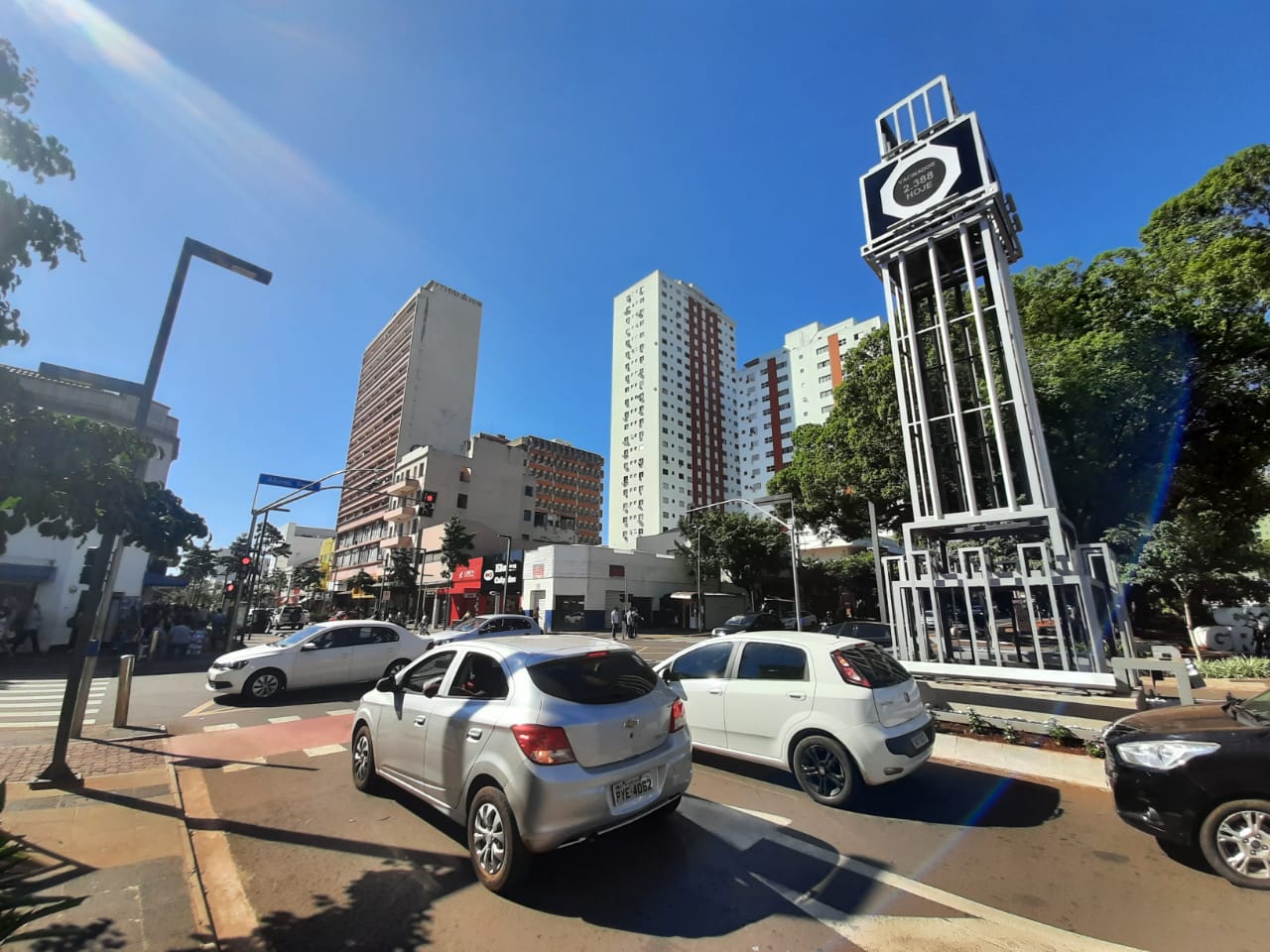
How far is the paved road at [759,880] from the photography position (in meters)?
3.05

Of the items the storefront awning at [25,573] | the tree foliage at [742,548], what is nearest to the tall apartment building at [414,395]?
the tree foliage at [742,548]

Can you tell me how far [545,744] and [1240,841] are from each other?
185 inches

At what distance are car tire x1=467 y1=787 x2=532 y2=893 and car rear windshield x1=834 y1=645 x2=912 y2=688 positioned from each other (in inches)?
134

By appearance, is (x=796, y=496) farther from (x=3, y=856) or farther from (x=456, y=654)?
(x=3, y=856)

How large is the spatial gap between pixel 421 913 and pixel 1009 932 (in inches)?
139

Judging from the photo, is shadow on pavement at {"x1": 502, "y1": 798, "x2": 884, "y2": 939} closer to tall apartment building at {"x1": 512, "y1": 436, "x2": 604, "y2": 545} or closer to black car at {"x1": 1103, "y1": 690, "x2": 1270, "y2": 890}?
black car at {"x1": 1103, "y1": 690, "x2": 1270, "y2": 890}

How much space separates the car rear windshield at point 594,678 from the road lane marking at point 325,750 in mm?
4833

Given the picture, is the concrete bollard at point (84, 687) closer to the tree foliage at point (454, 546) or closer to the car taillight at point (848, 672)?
the car taillight at point (848, 672)

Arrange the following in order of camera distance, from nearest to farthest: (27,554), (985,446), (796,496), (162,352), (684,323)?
(162,352) → (985,446) → (27,554) → (796,496) → (684,323)

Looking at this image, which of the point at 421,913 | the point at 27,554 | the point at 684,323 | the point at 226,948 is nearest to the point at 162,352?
the point at 226,948

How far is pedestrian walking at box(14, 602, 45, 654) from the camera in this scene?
1801cm

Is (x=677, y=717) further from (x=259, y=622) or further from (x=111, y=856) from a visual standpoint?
(x=259, y=622)

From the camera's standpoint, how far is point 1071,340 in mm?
15664

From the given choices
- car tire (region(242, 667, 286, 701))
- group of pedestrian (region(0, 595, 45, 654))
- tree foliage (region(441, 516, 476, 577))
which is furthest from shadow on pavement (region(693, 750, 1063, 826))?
tree foliage (region(441, 516, 476, 577))
